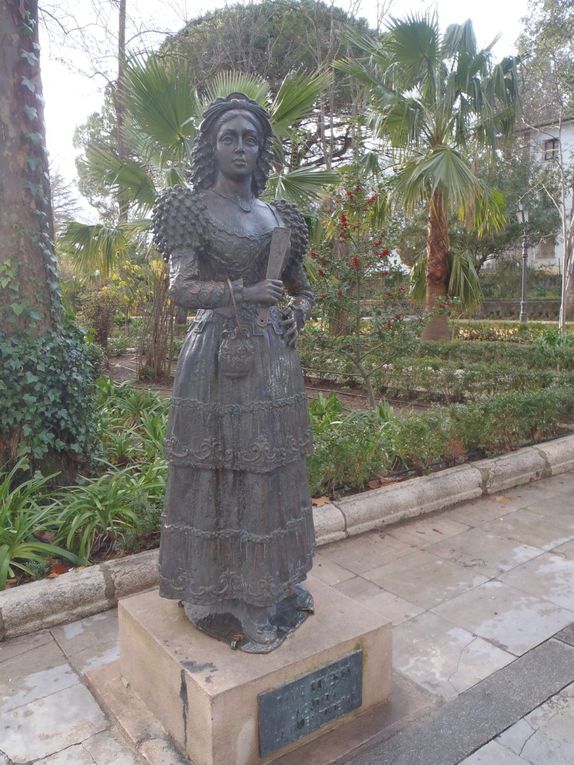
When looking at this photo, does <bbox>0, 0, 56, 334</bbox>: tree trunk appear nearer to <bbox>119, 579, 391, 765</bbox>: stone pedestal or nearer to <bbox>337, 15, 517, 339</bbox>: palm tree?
<bbox>119, 579, 391, 765</bbox>: stone pedestal

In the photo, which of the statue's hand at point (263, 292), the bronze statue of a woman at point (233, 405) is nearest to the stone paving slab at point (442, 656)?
the bronze statue of a woman at point (233, 405)

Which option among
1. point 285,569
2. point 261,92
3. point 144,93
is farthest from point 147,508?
point 261,92

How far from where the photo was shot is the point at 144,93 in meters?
6.39

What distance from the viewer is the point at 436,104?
9289 millimetres

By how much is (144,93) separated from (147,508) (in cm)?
490

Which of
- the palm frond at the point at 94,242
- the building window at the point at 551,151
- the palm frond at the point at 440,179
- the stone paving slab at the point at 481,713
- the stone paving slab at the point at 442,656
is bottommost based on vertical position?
the stone paving slab at the point at 442,656

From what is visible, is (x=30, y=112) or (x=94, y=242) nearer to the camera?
(x=30, y=112)

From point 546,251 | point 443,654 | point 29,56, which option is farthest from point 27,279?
point 546,251

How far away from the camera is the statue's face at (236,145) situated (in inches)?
78.8

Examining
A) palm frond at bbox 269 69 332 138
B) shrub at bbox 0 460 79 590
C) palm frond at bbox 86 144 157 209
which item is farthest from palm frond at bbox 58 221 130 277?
shrub at bbox 0 460 79 590

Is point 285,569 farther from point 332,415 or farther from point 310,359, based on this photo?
point 310,359

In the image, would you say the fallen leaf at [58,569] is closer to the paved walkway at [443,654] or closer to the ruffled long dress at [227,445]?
the paved walkway at [443,654]

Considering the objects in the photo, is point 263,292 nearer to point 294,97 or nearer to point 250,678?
point 250,678

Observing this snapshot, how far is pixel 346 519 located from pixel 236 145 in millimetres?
2989
